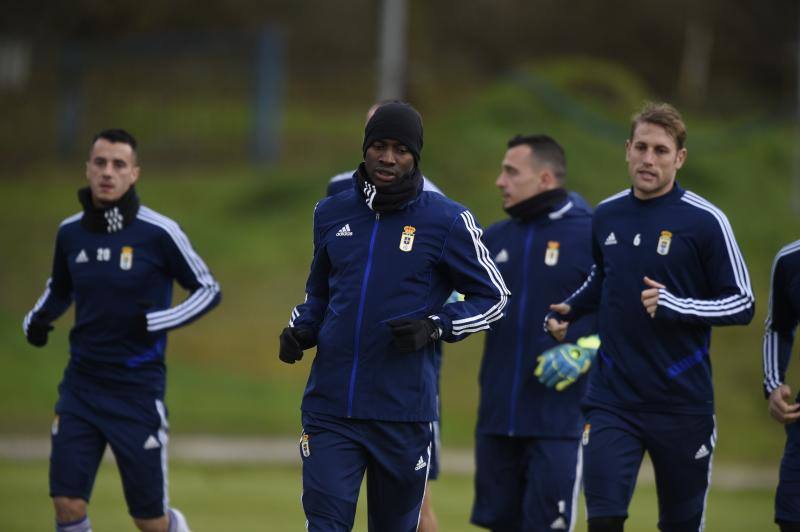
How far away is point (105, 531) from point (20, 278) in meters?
13.2

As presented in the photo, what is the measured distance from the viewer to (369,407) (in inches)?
246

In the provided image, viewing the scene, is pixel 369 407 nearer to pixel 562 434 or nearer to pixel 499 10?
pixel 562 434

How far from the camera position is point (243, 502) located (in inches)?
482

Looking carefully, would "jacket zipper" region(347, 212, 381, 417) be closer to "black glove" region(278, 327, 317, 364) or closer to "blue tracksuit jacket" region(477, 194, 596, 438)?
"black glove" region(278, 327, 317, 364)

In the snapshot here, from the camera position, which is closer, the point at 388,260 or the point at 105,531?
the point at 388,260

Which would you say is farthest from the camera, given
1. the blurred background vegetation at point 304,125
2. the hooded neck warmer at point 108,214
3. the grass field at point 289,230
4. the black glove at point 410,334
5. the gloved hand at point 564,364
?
the blurred background vegetation at point 304,125

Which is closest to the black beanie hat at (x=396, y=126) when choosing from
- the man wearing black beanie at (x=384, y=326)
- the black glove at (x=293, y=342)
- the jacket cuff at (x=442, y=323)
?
the man wearing black beanie at (x=384, y=326)

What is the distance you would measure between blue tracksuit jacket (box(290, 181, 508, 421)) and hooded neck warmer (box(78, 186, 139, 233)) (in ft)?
6.95

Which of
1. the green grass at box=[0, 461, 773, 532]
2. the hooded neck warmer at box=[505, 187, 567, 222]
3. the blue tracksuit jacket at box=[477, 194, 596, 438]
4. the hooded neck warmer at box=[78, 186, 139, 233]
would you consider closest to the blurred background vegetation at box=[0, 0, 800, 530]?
the green grass at box=[0, 461, 773, 532]

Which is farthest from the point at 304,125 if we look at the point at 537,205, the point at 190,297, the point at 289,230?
the point at 190,297

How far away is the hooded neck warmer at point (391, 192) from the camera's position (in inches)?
250

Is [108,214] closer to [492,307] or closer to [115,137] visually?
[115,137]

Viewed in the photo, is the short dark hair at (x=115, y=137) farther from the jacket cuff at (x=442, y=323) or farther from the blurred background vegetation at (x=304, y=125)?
the blurred background vegetation at (x=304, y=125)

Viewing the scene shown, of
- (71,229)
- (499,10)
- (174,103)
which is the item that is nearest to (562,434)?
(71,229)
